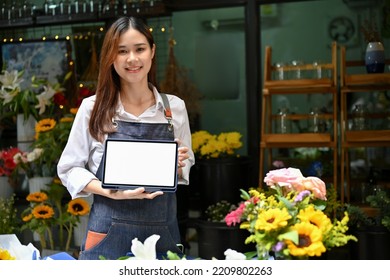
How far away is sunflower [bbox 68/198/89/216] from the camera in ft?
16.8

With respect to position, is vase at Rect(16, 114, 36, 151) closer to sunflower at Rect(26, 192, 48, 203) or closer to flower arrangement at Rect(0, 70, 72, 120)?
flower arrangement at Rect(0, 70, 72, 120)

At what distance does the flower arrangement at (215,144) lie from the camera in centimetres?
585

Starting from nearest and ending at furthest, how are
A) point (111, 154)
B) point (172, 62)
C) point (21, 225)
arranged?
point (111, 154) → point (21, 225) → point (172, 62)

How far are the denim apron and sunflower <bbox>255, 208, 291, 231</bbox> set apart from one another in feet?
2.54

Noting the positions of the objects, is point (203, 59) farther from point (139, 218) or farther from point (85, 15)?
point (139, 218)

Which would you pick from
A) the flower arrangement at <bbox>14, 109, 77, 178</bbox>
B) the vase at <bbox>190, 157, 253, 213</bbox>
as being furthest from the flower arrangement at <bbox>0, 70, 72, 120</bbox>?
the vase at <bbox>190, 157, 253, 213</bbox>

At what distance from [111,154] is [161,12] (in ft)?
11.1

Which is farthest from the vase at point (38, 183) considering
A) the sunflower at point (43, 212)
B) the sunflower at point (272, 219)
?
the sunflower at point (272, 219)

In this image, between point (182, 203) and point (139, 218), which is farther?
point (182, 203)

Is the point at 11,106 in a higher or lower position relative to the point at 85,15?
lower

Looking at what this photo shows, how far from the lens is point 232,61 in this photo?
619cm

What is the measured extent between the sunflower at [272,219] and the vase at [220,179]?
369 centimetres
